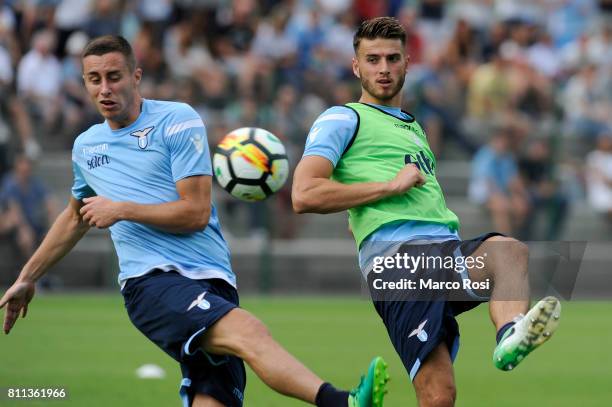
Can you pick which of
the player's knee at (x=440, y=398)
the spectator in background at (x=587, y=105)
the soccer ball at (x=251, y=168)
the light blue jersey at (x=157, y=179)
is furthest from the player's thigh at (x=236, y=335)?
the spectator in background at (x=587, y=105)

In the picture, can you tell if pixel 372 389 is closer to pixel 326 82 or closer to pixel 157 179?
pixel 157 179

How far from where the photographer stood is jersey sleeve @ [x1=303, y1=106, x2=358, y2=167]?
6.91m

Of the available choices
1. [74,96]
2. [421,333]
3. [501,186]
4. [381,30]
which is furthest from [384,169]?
[74,96]

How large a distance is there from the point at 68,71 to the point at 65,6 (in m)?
1.41

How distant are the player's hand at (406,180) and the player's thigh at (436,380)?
0.89 metres

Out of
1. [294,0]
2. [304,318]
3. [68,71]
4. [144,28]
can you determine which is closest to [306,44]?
[294,0]

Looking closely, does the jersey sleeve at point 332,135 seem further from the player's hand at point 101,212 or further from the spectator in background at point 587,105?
the spectator in background at point 587,105

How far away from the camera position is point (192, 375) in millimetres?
7180

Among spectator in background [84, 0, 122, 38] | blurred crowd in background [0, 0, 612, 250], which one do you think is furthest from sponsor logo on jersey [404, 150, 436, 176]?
spectator in background [84, 0, 122, 38]

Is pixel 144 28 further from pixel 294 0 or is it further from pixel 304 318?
pixel 304 318

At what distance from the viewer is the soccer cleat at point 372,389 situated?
6.17 meters

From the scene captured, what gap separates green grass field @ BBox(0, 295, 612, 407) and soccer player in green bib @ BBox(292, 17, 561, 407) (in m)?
3.19

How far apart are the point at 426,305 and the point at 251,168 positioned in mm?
2409

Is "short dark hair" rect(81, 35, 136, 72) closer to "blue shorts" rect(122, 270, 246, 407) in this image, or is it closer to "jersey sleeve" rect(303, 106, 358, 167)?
"jersey sleeve" rect(303, 106, 358, 167)
